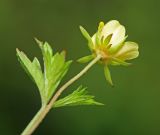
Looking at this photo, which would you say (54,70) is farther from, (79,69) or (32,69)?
(79,69)

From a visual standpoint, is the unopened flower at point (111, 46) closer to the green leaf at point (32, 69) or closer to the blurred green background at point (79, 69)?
the green leaf at point (32, 69)

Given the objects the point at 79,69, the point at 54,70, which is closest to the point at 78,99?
the point at 54,70

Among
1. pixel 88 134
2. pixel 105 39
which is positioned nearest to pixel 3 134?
pixel 88 134

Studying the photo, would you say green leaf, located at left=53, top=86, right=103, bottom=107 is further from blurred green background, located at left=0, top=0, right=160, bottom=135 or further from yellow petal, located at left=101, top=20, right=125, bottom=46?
blurred green background, located at left=0, top=0, right=160, bottom=135

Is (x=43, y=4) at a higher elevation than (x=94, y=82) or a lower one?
higher

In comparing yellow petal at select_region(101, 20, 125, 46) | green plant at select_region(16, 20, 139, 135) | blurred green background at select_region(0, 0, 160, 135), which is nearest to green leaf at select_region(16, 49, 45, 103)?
green plant at select_region(16, 20, 139, 135)

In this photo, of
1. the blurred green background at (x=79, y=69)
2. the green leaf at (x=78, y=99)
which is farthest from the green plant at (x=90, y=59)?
the blurred green background at (x=79, y=69)

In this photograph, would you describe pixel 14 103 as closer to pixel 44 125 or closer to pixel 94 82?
pixel 44 125
